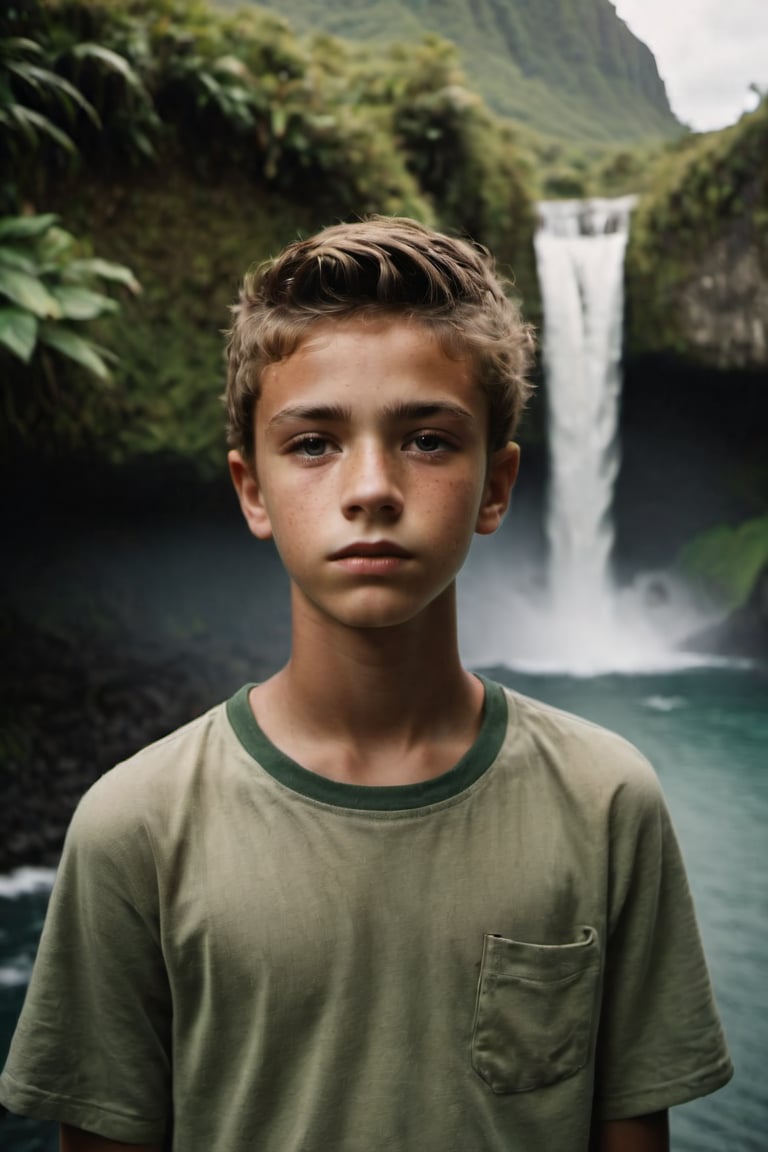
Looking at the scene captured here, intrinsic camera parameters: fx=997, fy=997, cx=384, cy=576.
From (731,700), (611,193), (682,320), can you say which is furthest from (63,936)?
(611,193)

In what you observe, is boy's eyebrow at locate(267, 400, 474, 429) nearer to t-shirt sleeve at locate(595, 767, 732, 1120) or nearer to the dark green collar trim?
the dark green collar trim

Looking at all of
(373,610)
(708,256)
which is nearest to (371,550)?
(373,610)

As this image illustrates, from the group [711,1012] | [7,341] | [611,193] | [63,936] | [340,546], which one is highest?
[611,193]

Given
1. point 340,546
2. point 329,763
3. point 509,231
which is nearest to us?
point 340,546

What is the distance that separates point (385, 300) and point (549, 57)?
16739mm

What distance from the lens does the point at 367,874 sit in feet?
4.04

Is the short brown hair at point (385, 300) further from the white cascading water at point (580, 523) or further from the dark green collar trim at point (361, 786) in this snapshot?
the white cascading water at point (580, 523)

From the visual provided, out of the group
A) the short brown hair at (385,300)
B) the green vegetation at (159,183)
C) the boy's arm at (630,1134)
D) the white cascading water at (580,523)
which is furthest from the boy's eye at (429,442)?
the white cascading water at (580,523)

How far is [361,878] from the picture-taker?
1.23 m

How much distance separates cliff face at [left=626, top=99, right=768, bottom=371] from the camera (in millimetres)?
10359

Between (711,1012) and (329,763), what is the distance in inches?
24.6

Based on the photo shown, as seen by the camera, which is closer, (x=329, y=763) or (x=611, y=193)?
(x=329, y=763)

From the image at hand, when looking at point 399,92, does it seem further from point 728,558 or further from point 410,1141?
point 410,1141

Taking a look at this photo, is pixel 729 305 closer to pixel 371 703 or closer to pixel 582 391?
pixel 582 391
